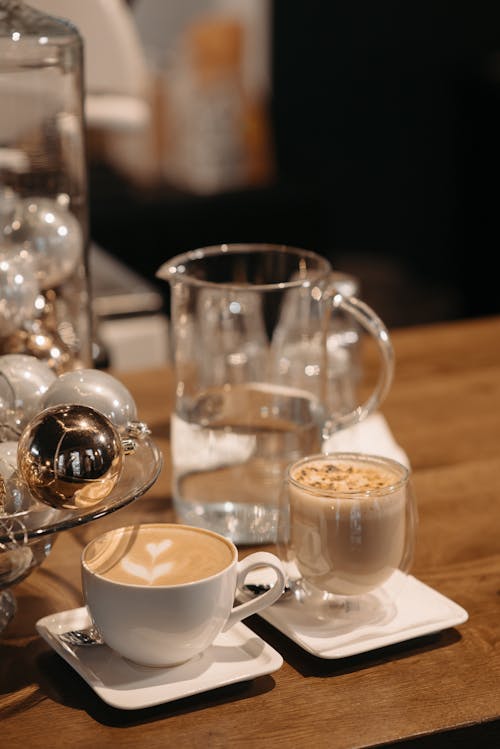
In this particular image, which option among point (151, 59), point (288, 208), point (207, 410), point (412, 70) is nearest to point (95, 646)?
point (207, 410)

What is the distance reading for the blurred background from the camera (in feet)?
11.0

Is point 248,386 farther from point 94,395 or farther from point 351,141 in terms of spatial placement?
point 351,141

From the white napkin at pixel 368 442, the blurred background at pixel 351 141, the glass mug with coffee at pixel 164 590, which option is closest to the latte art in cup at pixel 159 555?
the glass mug with coffee at pixel 164 590

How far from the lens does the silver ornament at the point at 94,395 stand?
65cm

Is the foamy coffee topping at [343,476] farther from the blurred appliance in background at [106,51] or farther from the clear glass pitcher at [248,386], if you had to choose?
the blurred appliance in background at [106,51]

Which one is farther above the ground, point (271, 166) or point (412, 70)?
point (412, 70)

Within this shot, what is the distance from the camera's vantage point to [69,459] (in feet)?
1.85

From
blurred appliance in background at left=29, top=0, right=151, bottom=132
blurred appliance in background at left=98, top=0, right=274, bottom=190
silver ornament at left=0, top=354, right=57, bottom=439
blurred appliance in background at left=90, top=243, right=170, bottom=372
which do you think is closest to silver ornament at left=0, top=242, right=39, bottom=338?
→ silver ornament at left=0, top=354, right=57, bottom=439

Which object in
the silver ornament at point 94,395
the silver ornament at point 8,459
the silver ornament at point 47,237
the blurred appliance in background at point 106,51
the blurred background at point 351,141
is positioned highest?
the blurred appliance in background at point 106,51

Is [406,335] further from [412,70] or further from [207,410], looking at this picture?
[412,70]

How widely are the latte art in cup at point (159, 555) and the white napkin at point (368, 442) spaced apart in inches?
11.6

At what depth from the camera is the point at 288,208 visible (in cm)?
306

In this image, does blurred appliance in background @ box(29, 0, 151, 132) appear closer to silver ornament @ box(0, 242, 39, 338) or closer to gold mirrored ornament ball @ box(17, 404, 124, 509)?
silver ornament @ box(0, 242, 39, 338)

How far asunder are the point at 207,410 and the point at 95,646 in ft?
0.84
